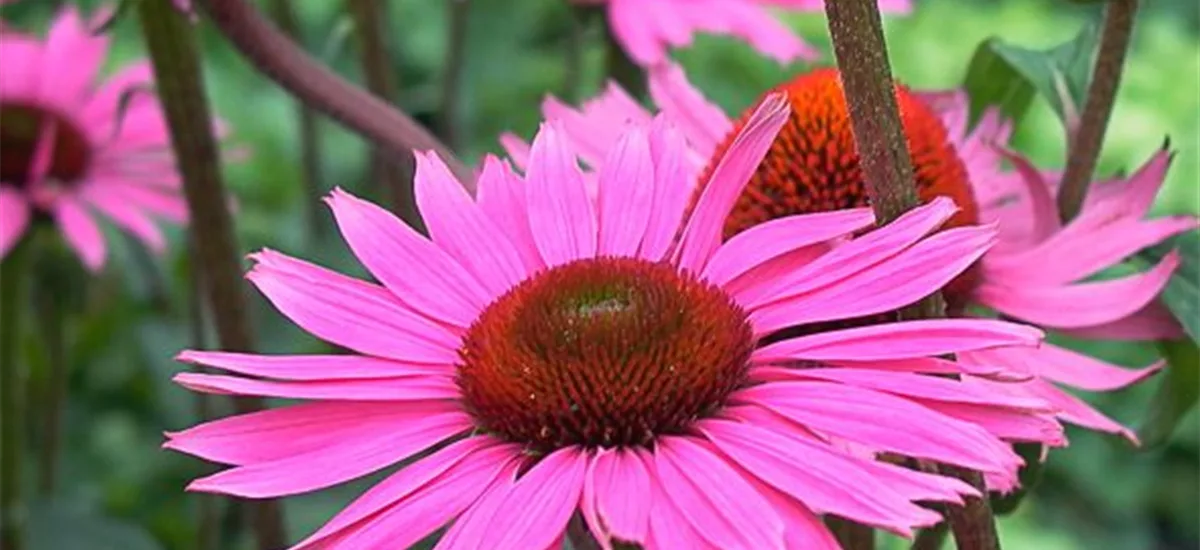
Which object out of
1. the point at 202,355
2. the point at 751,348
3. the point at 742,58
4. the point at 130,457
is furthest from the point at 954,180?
the point at 742,58

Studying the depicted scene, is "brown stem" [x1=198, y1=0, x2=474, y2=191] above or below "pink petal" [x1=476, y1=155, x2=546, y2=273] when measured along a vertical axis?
above

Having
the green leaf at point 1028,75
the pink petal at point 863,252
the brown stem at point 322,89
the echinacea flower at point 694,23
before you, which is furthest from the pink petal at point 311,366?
the echinacea flower at point 694,23

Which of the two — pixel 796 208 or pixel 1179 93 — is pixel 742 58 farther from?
pixel 796 208

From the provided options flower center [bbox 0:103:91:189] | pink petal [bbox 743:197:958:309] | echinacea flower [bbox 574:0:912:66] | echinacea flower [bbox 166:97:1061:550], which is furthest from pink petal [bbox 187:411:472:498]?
flower center [bbox 0:103:91:189]

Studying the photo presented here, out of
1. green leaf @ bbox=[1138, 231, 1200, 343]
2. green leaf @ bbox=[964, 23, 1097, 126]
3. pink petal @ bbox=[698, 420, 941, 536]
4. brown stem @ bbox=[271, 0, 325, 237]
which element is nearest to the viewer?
pink petal @ bbox=[698, 420, 941, 536]

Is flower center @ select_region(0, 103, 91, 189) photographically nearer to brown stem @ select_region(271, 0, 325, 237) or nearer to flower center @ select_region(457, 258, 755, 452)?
brown stem @ select_region(271, 0, 325, 237)

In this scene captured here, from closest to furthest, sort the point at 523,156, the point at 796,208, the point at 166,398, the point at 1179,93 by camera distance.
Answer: the point at 796,208 → the point at 523,156 → the point at 166,398 → the point at 1179,93

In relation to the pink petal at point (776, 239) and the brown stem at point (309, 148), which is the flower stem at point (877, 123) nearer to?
the pink petal at point (776, 239)
